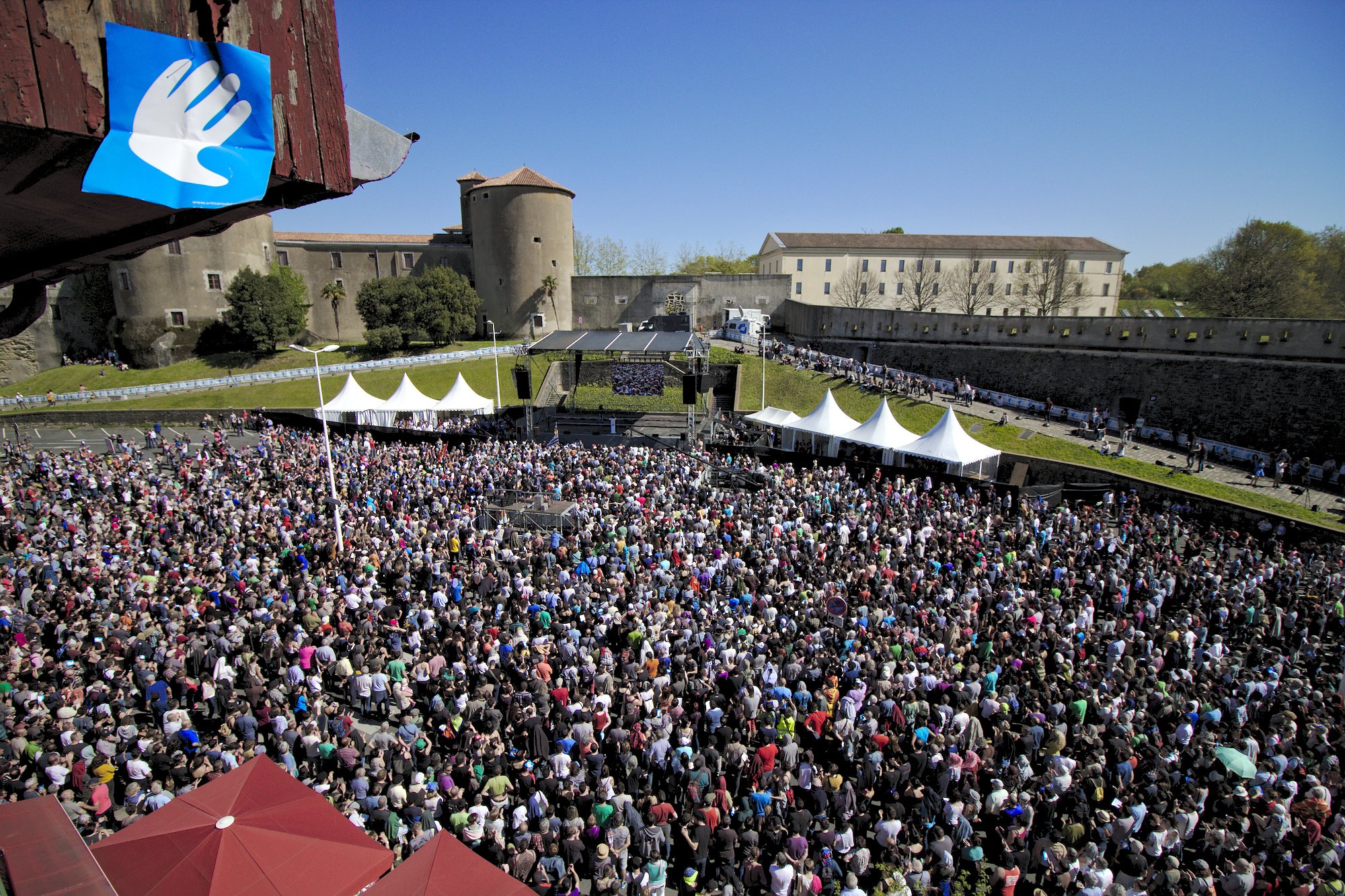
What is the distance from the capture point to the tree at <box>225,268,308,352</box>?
138 feet

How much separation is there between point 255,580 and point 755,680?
9.50 m

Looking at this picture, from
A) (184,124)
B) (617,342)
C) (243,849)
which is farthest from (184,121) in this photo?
(617,342)

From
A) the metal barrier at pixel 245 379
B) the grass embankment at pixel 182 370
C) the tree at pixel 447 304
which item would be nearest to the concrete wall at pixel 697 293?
the tree at pixel 447 304

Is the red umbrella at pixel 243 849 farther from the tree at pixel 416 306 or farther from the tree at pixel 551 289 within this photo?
the tree at pixel 551 289

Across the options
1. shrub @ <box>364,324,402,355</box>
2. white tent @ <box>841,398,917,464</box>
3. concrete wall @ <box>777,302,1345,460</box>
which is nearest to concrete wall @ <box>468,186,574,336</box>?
shrub @ <box>364,324,402,355</box>

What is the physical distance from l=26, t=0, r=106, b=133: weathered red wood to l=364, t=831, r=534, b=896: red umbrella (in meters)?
5.21

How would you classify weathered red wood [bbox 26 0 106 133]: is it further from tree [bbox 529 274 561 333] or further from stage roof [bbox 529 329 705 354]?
tree [bbox 529 274 561 333]

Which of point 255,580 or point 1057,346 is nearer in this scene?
point 255,580

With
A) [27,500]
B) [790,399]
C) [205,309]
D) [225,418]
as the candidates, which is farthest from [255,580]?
[205,309]

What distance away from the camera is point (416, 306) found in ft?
140

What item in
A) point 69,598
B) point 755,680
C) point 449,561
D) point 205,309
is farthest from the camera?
point 205,309

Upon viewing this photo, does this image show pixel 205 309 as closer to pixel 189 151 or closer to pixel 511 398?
pixel 511 398

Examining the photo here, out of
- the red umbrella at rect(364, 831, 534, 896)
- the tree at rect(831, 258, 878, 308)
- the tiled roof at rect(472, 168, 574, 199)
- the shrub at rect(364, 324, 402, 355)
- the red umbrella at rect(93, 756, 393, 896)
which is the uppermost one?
the tiled roof at rect(472, 168, 574, 199)

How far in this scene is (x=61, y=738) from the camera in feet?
25.7
